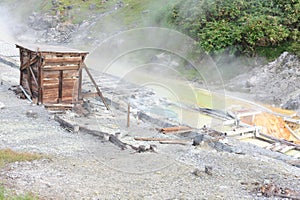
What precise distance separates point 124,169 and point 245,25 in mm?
28453

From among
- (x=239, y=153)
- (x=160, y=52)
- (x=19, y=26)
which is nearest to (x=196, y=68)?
(x=160, y=52)

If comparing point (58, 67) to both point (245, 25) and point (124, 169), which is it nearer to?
point (124, 169)

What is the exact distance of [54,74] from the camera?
22547 millimetres

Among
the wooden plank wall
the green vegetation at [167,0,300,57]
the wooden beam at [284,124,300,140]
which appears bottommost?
the wooden beam at [284,124,300,140]

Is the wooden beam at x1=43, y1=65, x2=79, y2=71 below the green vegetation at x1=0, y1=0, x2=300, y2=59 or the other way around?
below

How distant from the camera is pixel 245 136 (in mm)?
23484

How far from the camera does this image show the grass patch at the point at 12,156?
14298mm

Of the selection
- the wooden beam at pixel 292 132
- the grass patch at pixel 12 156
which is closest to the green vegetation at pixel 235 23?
the wooden beam at pixel 292 132

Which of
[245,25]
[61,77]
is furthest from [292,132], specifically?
[245,25]

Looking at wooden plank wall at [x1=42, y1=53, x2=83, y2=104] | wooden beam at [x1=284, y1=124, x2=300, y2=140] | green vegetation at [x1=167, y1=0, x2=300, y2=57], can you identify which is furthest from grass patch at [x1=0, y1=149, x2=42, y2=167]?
green vegetation at [x1=167, y1=0, x2=300, y2=57]

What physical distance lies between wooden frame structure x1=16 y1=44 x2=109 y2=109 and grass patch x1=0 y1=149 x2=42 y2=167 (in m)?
7.57

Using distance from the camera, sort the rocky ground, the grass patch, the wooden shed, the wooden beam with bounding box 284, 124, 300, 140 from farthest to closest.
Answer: the wooden beam with bounding box 284, 124, 300, 140 → the wooden shed → the grass patch → the rocky ground

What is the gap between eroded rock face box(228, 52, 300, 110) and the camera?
32406 mm

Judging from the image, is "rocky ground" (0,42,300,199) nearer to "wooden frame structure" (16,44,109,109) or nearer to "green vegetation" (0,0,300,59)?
"wooden frame structure" (16,44,109,109)
